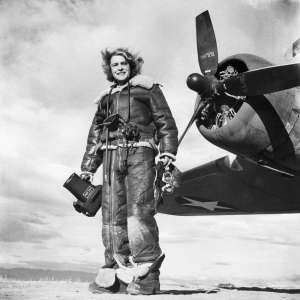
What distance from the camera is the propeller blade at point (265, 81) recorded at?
554 centimetres

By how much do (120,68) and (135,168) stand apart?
1158 millimetres

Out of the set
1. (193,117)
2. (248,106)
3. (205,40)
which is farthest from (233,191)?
(205,40)

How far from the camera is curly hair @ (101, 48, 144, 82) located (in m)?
4.81

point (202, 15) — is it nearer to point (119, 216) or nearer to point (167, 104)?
point (167, 104)

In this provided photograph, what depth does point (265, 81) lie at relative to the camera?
553 cm

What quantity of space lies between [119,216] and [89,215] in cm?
49

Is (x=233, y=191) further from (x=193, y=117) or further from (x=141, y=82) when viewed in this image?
(x=141, y=82)

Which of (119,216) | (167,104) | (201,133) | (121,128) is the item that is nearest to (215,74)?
(201,133)

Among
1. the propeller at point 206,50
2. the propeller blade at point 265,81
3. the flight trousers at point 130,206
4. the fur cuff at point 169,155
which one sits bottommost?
the flight trousers at point 130,206

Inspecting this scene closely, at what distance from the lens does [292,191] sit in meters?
7.84

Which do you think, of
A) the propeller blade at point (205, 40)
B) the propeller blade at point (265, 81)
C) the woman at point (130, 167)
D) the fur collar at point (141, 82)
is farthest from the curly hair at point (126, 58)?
the propeller blade at point (205, 40)

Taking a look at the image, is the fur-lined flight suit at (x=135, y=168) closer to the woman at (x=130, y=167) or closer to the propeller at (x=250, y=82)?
the woman at (x=130, y=167)

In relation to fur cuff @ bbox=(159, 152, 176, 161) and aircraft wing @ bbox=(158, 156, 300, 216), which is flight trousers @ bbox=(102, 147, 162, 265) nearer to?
fur cuff @ bbox=(159, 152, 176, 161)

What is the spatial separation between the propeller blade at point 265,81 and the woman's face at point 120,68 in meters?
1.60
